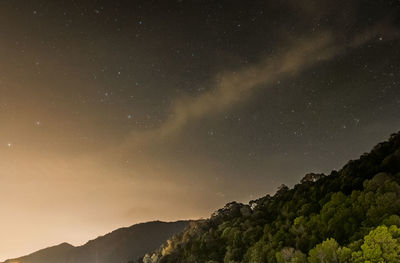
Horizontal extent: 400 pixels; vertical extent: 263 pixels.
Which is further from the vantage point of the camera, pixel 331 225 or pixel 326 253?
pixel 331 225

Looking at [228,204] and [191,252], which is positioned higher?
[228,204]

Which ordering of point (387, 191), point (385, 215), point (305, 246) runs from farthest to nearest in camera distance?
point (305, 246)
point (387, 191)
point (385, 215)

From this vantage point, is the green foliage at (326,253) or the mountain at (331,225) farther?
the green foliage at (326,253)

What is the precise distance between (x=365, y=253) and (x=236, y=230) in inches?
1940

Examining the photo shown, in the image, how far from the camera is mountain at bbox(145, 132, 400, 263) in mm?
33844

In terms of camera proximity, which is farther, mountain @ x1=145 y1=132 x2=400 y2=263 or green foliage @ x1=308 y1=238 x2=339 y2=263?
green foliage @ x1=308 y1=238 x2=339 y2=263

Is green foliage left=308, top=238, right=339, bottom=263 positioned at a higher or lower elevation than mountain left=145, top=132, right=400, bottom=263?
lower

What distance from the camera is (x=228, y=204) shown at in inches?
4749

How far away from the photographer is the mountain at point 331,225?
3384cm

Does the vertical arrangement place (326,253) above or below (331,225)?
below

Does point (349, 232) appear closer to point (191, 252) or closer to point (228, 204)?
point (191, 252)

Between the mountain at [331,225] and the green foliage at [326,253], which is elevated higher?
the mountain at [331,225]

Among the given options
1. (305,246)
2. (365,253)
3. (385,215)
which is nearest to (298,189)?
(305,246)

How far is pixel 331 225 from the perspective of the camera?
159 feet
